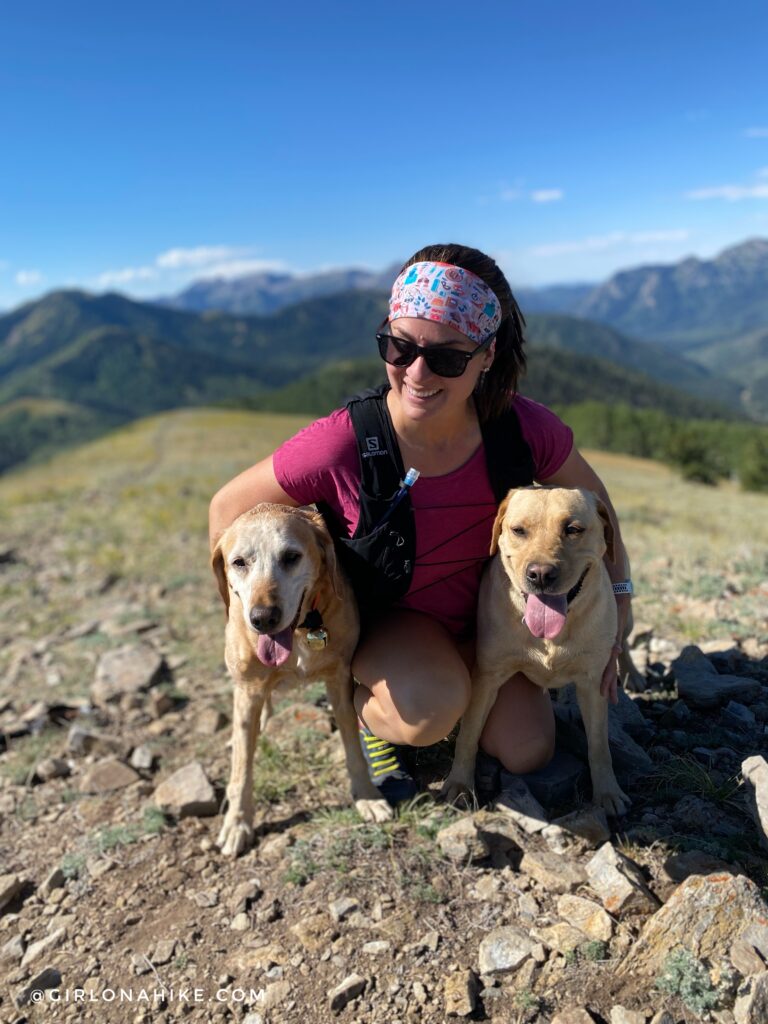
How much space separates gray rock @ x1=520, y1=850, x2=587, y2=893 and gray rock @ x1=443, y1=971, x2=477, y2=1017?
53cm

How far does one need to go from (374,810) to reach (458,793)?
472mm

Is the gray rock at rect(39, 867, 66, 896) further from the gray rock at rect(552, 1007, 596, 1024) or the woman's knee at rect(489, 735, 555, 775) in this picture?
the gray rock at rect(552, 1007, 596, 1024)

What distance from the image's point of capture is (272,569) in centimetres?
298

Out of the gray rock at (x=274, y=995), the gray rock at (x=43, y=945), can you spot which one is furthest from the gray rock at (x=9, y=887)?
the gray rock at (x=274, y=995)

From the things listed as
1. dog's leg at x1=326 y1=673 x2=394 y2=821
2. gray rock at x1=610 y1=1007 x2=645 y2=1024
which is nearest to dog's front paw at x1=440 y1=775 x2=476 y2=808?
dog's leg at x1=326 y1=673 x2=394 y2=821

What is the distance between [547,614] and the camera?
2969 millimetres

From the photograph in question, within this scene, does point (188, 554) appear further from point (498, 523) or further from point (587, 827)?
point (587, 827)

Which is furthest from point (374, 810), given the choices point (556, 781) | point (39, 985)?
point (39, 985)

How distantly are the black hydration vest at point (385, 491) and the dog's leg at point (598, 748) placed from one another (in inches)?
40.9

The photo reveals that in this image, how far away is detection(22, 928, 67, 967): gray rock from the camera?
3.07 metres

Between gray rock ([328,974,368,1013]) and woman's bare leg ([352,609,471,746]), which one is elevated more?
woman's bare leg ([352,609,471,746])

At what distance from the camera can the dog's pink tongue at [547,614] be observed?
295 cm

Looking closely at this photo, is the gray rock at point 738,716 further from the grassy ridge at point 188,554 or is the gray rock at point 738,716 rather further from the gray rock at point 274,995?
the gray rock at point 274,995

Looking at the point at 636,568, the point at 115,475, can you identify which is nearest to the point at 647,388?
the point at 115,475
